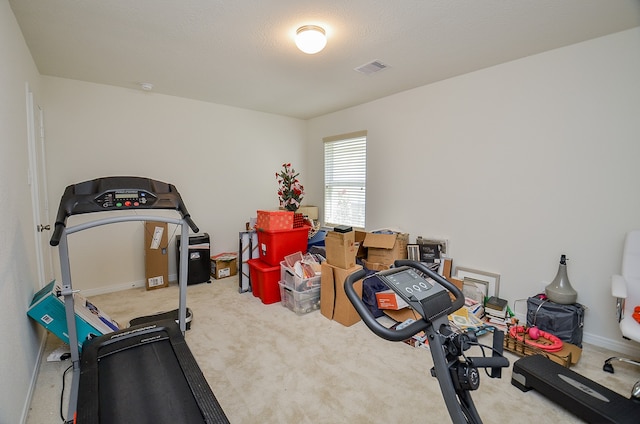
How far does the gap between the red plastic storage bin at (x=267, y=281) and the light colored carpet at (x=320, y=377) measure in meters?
0.31

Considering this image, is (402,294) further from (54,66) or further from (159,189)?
(54,66)

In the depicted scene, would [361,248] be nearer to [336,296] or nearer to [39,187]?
[336,296]

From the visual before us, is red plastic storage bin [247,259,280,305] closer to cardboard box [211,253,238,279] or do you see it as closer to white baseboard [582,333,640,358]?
cardboard box [211,253,238,279]

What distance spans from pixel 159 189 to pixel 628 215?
3.56m

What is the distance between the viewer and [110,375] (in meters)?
1.56

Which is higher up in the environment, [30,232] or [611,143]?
[611,143]

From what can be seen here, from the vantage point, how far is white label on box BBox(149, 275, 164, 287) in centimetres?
362

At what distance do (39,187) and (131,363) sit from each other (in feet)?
7.25

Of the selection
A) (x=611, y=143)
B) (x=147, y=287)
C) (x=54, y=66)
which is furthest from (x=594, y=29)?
(x=147, y=287)

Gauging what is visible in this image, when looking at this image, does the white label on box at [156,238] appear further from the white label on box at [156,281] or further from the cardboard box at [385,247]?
the cardboard box at [385,247]

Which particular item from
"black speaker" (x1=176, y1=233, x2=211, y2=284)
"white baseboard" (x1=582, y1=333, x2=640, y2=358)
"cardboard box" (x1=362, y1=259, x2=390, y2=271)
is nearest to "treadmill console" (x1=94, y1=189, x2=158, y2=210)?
"black speaker" (x1=176, y1=233, x2=211, y2=284)

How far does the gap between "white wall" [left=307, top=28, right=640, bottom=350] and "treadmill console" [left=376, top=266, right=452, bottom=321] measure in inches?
87.7

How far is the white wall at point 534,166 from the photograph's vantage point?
2283 millimetres

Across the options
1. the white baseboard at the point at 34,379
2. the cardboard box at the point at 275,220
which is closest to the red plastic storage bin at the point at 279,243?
the cardboard box at the point at 275,220
